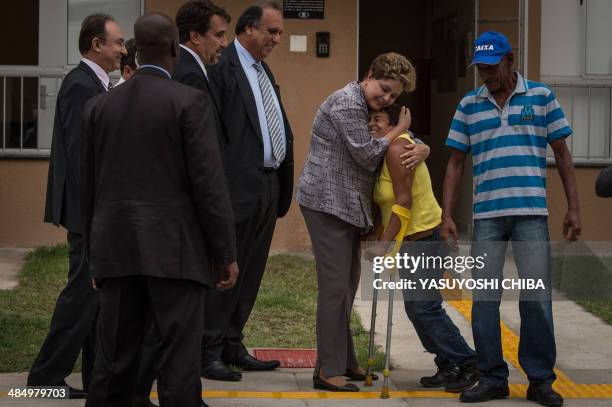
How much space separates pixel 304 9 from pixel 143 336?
6.73 meters

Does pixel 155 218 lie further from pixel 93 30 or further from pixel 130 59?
pixel 130 59

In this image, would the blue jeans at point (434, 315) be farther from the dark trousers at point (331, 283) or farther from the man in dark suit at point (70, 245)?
the man in dark suit at point (70, 245)

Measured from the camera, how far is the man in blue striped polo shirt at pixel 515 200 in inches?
258

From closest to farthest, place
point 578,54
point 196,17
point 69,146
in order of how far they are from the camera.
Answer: point 69,146, point 196,17, point 578,54

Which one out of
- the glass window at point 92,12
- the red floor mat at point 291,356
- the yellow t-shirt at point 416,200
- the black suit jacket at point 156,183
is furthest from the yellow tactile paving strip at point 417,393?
the glass window at point 92,12

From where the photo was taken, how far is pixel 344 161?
6.67 m

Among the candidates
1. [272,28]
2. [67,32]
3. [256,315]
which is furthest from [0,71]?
[272,28]

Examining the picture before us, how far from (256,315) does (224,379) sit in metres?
2.02

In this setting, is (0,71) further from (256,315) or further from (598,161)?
(598,161)

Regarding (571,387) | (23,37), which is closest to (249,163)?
(571,387)

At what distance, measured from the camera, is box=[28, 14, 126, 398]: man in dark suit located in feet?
20.8

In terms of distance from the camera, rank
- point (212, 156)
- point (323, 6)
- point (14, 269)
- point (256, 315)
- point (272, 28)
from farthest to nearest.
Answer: point (323, 6)
point (14, 269)
point (256, 315)
point (272, 28)
point (212, 156)

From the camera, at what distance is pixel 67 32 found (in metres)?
11.7

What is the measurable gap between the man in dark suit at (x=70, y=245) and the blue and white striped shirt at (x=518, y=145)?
207 centimetres
